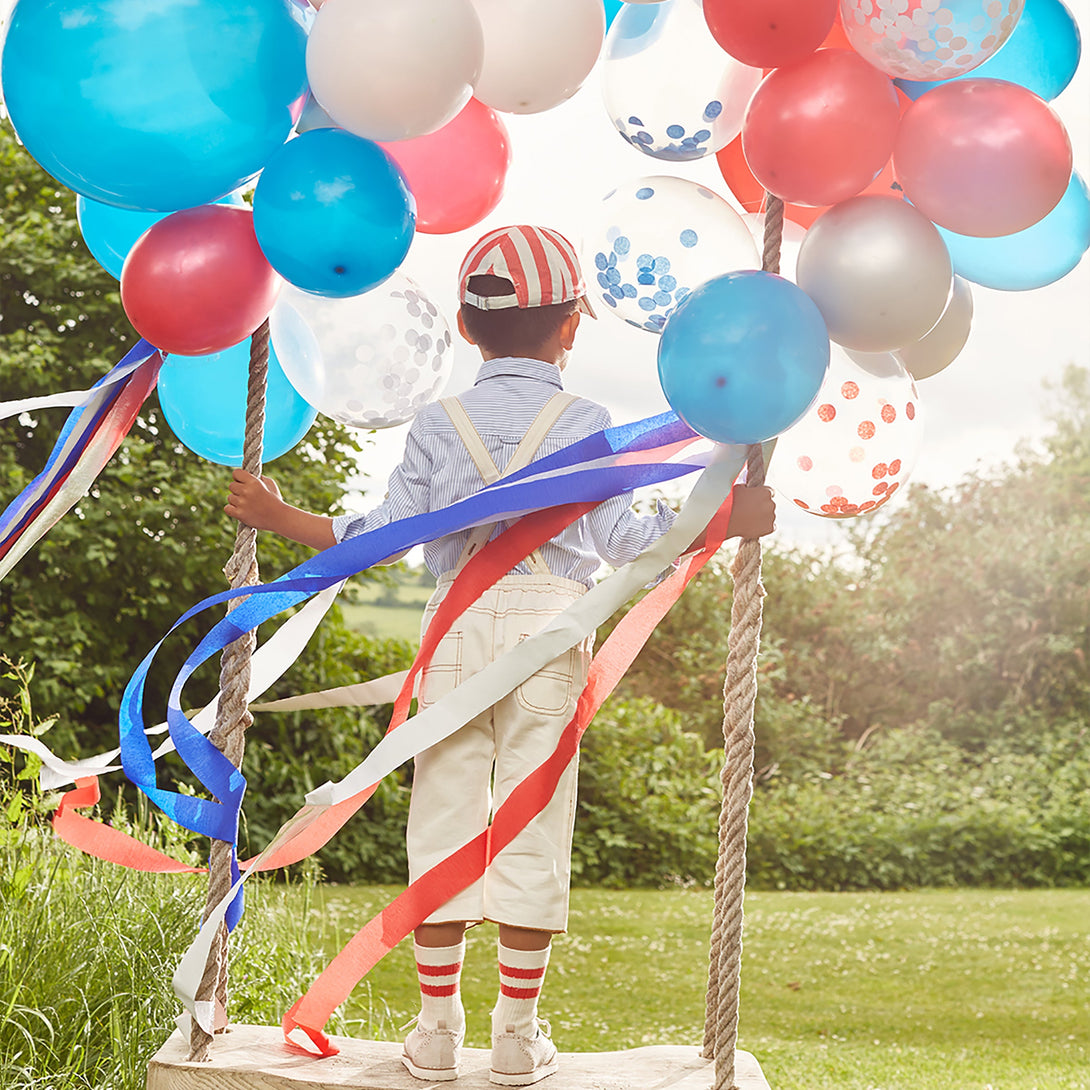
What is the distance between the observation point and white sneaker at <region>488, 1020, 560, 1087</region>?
4.80 feet

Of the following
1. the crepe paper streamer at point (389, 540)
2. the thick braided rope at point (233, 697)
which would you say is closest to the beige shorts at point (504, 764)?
the crepe paper streamer at point (389, 540)

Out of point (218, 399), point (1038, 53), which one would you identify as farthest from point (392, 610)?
point (1038, 53)

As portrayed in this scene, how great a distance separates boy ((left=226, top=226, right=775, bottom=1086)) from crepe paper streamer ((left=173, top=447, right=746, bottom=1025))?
53mm

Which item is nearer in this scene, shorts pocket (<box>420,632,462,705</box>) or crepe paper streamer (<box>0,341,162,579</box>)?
shorts pocket (<box>420,632,462,705</box>)

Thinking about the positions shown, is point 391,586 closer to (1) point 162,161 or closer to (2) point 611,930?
(2) point 611,930

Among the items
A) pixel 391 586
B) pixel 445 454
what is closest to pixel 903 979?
pixel 391 586

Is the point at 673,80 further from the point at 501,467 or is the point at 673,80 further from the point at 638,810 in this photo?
the point at 638,810

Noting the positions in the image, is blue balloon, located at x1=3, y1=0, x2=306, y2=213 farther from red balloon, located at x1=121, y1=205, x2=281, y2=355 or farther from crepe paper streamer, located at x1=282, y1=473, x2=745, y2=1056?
crepe paper streamer, located at x1=282, y1=473, x2=745, y2=1056

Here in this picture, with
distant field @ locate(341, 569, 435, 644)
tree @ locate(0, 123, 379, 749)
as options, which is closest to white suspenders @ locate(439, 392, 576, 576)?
tree @ locate(0, 123, 379, 749)

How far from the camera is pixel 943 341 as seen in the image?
5.67ft

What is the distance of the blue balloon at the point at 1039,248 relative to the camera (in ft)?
5.18

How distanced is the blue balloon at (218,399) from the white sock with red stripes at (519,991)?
2.75 feet

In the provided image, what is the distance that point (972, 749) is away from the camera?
281 inches

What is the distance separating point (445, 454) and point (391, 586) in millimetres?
4133
